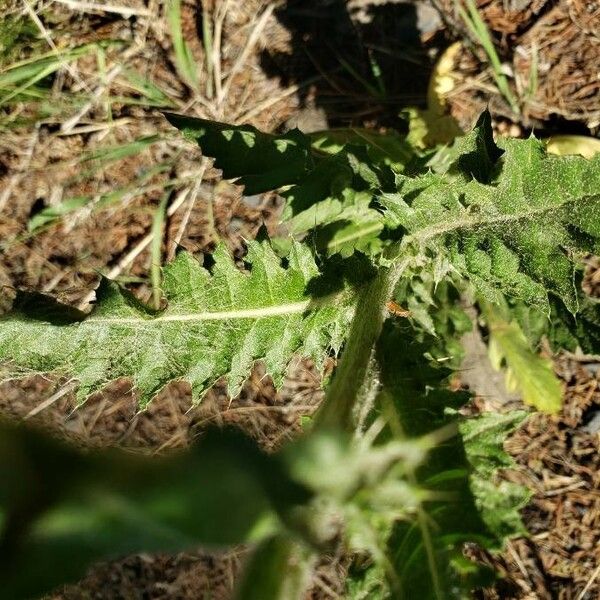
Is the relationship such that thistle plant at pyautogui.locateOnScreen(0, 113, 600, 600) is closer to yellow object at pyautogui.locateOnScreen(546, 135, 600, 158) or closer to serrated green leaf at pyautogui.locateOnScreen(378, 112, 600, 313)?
serrated green leaf at pyautogui.locateOnScreen(378, 112, 600, 313)

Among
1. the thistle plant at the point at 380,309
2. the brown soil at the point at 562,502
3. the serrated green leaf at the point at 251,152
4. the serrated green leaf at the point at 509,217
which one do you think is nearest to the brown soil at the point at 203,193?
the brown soil at the point at 562,502

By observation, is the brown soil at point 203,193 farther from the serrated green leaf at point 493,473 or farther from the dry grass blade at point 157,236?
the serrated green leaf at point 493,473

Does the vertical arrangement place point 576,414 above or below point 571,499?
above

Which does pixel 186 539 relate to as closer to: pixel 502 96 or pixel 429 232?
pixel 429 232

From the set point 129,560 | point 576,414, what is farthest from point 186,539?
point 129,560

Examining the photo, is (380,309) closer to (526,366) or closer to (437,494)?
(437,494)

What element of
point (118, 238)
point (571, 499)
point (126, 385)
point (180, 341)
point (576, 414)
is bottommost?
point (571, 499)

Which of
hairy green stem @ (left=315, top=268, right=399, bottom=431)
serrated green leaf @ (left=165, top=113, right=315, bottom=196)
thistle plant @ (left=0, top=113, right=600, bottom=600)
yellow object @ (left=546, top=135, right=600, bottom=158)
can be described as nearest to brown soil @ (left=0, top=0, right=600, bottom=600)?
yellow object @ (left=546, top=135, right=600, bottom=158)

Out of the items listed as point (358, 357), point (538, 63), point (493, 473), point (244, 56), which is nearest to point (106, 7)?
point (244, 56)
